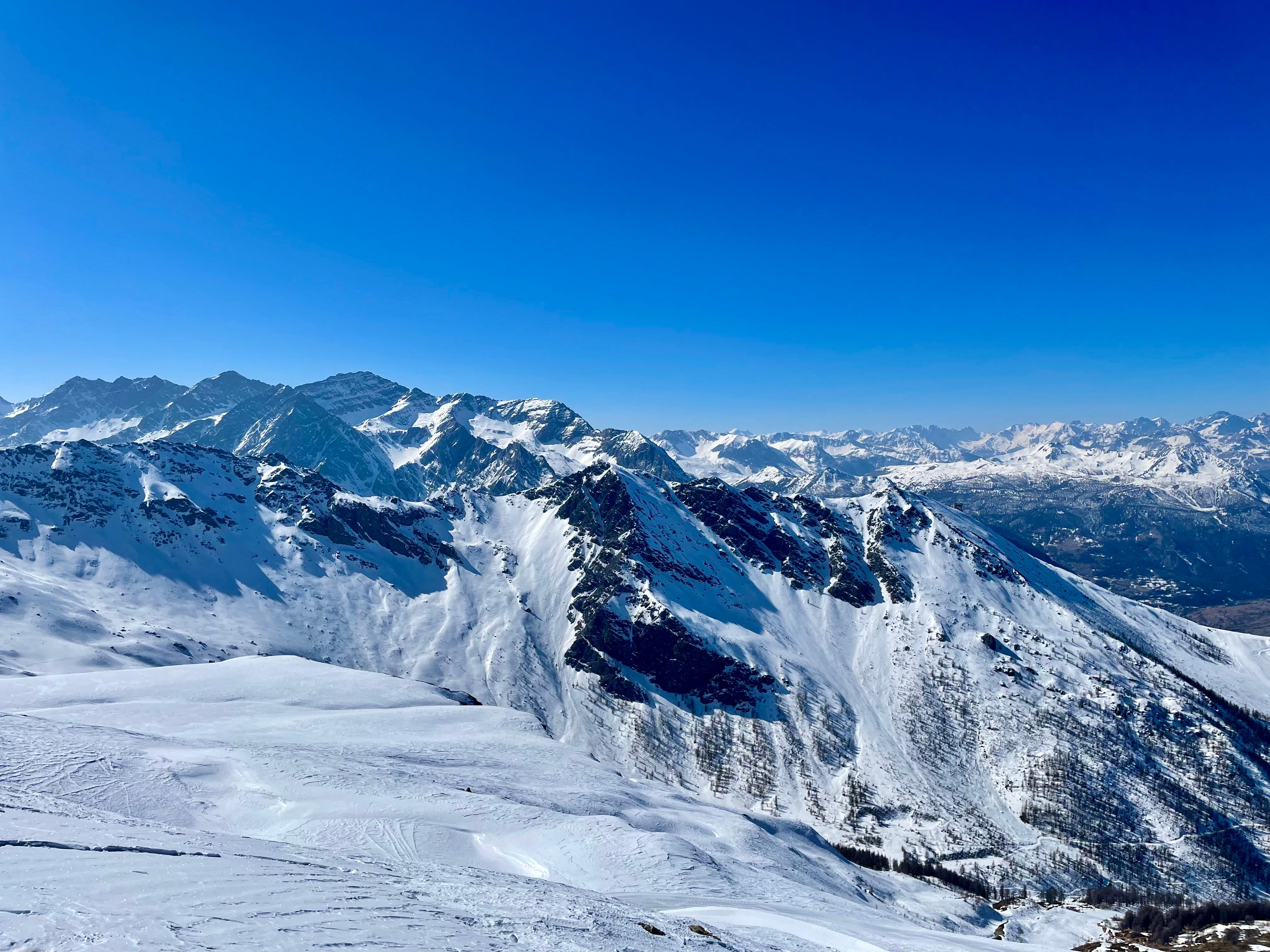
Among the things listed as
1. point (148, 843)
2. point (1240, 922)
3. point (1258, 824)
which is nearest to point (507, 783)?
point (148, 843)

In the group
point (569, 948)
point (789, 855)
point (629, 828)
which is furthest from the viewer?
point (789, 855)

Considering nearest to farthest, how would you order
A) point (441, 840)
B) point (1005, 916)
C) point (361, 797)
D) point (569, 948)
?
point (569, 948) < point (441, 840) < point (361, 797) < point (1005, 916)

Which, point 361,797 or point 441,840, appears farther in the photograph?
point 361,797

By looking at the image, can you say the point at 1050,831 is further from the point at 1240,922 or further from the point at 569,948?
the point at 569,948

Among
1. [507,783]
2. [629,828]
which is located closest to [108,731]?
[507,783]

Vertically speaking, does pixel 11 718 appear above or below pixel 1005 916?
above

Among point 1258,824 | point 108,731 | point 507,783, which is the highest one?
point 108,731
